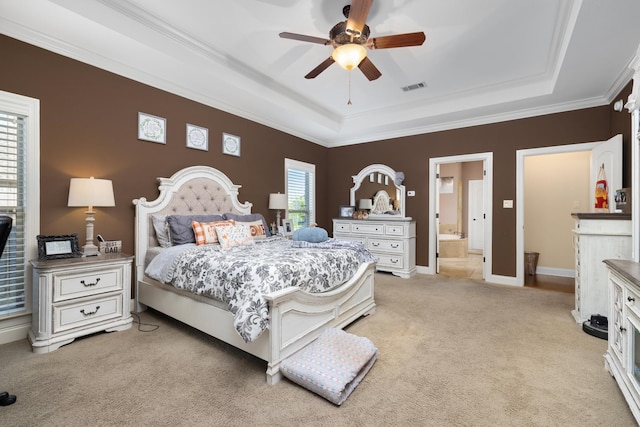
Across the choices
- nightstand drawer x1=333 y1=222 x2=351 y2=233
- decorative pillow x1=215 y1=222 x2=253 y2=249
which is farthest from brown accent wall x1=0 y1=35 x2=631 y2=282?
decorative pillow x1=215 y1=222 x2=253 y2=249

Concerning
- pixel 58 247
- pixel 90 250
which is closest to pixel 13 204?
pixel 58 247

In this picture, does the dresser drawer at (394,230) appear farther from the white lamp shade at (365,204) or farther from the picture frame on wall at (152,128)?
the picture frame on wall at (152,128)

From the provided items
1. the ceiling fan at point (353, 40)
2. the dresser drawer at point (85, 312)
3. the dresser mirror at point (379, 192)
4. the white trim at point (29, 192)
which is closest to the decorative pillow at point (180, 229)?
the dresser drawer at point (85, 312)

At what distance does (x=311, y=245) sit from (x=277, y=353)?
4.03 feet

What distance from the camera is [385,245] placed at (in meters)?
5.00

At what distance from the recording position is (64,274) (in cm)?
231

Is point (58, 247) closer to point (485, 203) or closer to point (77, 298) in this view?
point (77, 298)

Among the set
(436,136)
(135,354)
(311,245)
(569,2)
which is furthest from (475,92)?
(135,354)

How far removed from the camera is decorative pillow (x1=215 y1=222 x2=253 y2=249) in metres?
3.09

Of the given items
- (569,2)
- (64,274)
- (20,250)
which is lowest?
(64,274)

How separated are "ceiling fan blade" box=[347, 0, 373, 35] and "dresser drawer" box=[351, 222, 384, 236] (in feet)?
10.8

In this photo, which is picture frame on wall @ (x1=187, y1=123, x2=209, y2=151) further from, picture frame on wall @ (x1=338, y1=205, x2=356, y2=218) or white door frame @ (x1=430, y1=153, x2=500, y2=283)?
white door frame @ (x1=430, y1=153, x2=500, y2=283)

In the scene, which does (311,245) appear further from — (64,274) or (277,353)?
(64,274)

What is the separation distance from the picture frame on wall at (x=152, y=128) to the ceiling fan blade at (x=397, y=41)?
254cm
